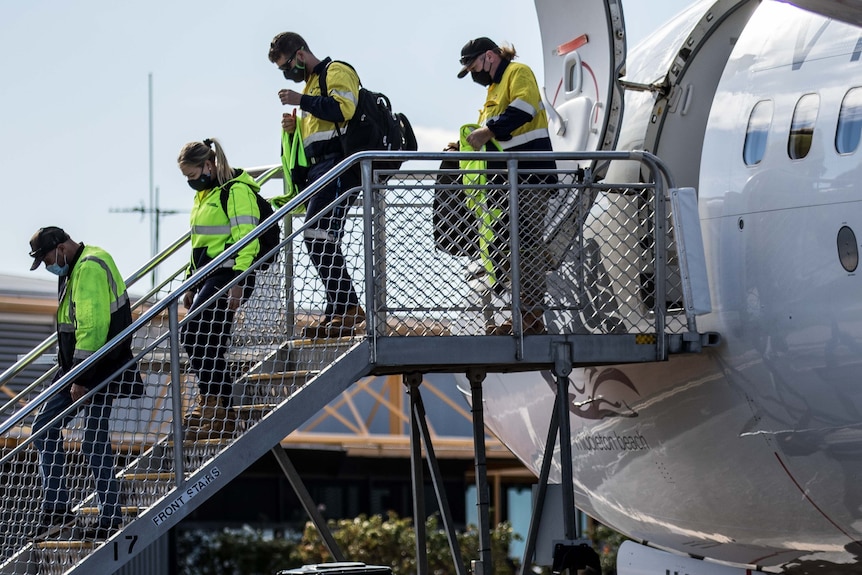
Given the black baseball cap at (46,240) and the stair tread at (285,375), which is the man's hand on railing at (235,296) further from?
the black baseball cap at (46,240)

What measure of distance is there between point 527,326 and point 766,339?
5.00ft

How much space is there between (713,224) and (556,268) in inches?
39.8

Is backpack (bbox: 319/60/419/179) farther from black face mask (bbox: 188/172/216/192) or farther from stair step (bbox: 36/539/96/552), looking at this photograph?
stair step (bbox: 36/539/96/552)

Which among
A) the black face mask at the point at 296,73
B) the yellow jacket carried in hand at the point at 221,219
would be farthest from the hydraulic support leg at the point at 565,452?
the black face mask at the point at 296,73

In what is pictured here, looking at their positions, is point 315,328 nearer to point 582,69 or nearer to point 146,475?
point 146,475

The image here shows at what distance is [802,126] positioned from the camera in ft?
26.8

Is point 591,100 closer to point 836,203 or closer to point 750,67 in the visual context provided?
point 750,67

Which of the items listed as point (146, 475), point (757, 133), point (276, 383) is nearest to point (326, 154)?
point (276, 383)

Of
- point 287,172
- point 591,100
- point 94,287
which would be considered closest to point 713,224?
point 591,100

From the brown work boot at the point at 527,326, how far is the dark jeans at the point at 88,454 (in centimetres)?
A: 247

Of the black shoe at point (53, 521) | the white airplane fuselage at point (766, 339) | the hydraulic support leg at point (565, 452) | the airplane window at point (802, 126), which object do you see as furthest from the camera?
the black shoe at point (53, 521)

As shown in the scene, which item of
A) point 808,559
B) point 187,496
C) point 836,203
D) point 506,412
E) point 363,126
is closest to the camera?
point 836,203

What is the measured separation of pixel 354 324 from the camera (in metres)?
8.88

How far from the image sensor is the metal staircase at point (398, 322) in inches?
340
